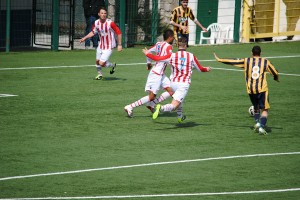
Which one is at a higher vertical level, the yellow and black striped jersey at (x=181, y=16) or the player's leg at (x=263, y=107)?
the yellow and black striped jersey at (x=181, y=16)

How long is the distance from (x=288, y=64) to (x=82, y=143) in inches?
572

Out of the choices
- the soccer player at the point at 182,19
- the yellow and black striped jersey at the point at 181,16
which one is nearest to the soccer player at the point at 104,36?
the soccer player at the point at 182,19

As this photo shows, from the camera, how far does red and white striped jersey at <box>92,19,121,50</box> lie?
2359cm

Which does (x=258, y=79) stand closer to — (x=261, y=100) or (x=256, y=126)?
(x=261, y=100)

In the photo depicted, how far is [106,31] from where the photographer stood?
23.6 metres

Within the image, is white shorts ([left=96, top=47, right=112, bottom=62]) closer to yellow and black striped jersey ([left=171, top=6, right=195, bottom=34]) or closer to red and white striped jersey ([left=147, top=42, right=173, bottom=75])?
yellow and black striped jersey ([left=171, top=6, right=195, bottom=34])

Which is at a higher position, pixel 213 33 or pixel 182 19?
pixel 182 19

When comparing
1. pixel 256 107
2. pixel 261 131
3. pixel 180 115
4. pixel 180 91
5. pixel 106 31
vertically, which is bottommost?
pixel 261 131

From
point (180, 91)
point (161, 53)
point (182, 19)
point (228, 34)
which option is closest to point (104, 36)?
point (182, 19)

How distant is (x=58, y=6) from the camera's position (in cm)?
3080

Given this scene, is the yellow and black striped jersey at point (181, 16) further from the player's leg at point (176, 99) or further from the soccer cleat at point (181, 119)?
the player's leg at point (176, 99)

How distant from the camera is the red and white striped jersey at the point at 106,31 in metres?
23.6

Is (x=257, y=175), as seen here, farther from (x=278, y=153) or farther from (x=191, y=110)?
(x=191, y=110)

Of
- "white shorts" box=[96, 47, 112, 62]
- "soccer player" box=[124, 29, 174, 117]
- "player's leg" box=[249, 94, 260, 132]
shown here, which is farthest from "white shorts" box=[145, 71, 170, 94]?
"white shorts" box=[96, 47, 112, 62]
